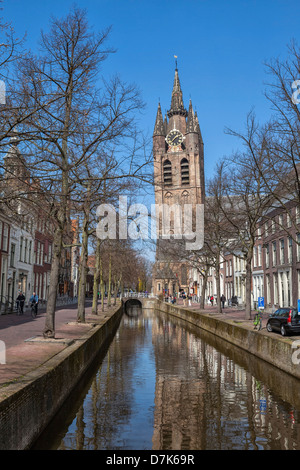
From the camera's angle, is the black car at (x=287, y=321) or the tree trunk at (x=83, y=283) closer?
the black car at (x=287, y=321)

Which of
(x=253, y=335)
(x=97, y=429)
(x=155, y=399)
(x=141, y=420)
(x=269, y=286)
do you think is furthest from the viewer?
(x=269, y=286)

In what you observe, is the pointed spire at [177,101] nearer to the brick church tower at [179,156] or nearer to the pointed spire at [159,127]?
the brick church tower at [179,156]

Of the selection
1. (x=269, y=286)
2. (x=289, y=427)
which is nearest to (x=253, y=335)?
(x=289, y=427)

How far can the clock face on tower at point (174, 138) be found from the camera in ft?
372

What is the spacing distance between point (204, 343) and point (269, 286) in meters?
15.6

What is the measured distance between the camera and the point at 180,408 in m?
10.5

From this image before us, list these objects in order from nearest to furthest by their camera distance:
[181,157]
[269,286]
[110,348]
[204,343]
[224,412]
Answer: [224,412]
[110,348]
[204,343]
[269,286]
[181,157]

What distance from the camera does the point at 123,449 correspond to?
25.2 feet

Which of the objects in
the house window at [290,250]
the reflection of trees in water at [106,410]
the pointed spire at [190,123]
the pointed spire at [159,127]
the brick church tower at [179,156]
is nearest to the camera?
the reflection of trees in water at [106,410]

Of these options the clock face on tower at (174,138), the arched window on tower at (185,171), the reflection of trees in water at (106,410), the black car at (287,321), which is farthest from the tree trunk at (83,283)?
the clock face on tower at (174,138)

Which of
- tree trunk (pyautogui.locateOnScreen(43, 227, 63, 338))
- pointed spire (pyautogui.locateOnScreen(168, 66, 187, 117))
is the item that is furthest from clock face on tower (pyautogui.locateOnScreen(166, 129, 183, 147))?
tree trunk (pyautogui.locateOnScreen(43, 227, 63, 338))

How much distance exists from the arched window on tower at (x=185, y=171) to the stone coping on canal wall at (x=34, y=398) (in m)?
98.4

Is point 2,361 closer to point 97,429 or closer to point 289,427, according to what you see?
point 97,429

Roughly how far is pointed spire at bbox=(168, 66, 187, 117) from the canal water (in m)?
108
